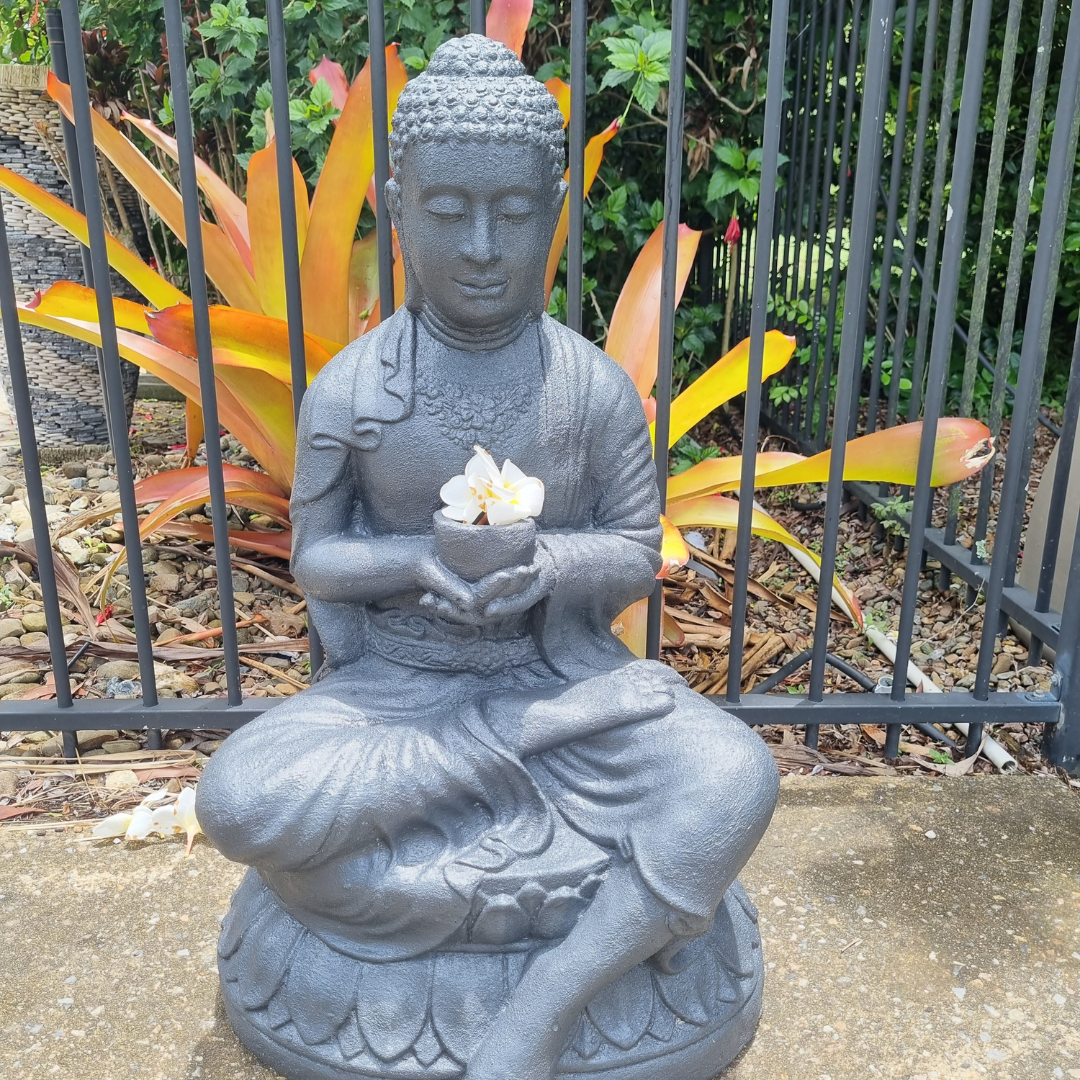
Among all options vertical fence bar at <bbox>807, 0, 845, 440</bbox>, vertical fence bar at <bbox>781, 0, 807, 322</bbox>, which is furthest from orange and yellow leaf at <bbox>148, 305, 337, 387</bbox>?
vertical fence bar at <bbox>781, 0, 807, 322</bbox>

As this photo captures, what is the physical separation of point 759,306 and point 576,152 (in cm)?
49

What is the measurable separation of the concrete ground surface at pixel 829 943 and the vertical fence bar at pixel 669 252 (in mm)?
529

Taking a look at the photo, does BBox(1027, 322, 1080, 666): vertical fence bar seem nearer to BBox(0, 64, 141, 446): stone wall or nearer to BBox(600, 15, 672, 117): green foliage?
BBox(600, 15, 672, 117): green foliage

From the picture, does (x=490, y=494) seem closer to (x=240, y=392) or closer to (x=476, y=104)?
(x=476, y=104)

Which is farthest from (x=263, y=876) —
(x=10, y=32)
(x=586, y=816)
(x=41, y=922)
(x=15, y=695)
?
(x=10, y=32)

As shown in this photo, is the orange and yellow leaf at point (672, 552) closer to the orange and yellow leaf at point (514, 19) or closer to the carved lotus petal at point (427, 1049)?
the carved lotus petal at point (427, 1049)

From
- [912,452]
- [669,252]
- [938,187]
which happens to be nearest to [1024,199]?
[938,187]

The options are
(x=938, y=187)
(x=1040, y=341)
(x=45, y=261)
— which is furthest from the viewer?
(x=45, y=261)

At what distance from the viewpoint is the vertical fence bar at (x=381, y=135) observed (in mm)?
2051

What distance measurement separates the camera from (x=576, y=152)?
215 cm

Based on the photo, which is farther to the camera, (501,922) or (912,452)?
(912,452)

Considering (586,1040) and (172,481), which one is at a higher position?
(172,481)

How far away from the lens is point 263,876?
162 cm

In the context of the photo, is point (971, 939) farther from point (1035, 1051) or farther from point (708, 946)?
point (708, 946)
